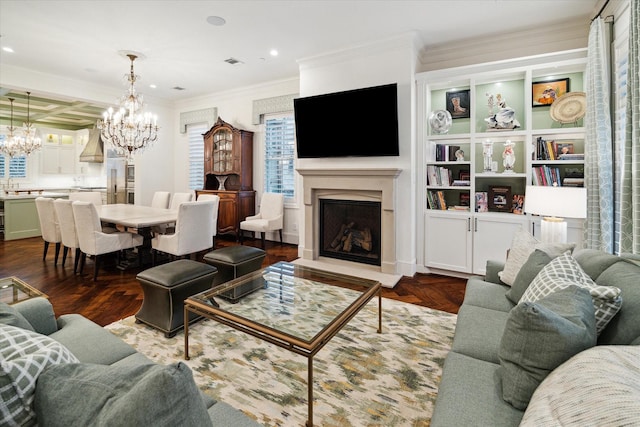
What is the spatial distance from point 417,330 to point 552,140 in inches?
104

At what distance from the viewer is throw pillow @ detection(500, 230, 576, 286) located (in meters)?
2.10

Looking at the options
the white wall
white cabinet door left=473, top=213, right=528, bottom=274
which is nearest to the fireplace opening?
the white wall

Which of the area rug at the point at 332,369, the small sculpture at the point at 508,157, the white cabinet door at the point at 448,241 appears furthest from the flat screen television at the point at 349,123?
the area rug at the point at 332,369

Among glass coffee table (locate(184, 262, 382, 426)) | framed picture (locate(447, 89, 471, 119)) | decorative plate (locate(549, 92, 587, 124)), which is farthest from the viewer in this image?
framed picture (locate(447, 89, 471, 119))

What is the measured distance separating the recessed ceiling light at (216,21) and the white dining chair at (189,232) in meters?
1.99

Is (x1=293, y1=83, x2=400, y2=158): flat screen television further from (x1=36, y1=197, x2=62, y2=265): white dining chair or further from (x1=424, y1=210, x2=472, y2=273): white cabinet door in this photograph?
(x1=36, y1=197, x2=62, y2=265): white dining chair

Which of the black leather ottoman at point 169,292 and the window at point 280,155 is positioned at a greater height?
the window at point 280,155

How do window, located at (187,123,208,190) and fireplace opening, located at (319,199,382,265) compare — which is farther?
window, located at (187,123,208,190)

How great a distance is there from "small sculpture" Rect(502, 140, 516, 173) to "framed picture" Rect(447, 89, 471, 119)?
0.61 meters

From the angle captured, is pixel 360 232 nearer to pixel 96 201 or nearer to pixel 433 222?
pixel 433 222

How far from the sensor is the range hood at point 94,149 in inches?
347

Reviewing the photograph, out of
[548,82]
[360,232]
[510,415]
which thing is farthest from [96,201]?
[548,82]

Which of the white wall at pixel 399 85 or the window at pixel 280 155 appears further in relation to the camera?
the window at pixel 280 155

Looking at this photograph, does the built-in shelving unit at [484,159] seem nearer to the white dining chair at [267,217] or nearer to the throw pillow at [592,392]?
the white dining chair at [267,217]
